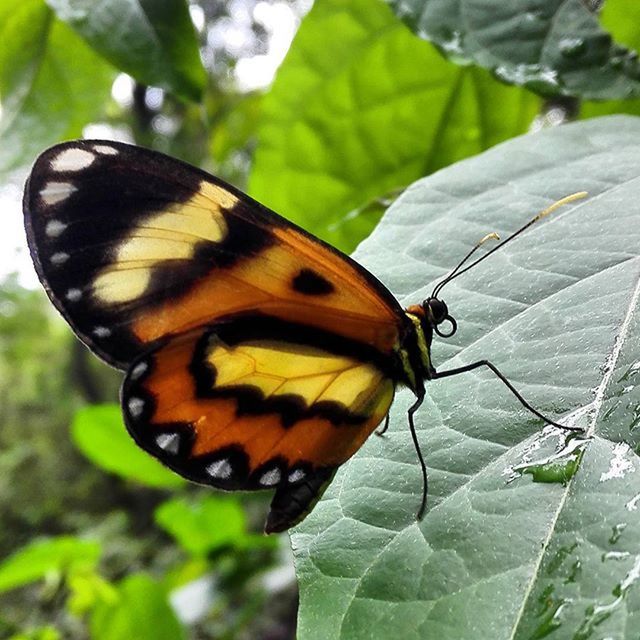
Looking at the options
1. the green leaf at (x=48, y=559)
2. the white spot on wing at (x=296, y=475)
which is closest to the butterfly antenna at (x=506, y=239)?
the white spot on wing at (x=296, y=475)

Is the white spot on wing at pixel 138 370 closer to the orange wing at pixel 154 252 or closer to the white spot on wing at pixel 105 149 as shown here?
the orange wing at pixel 154 252

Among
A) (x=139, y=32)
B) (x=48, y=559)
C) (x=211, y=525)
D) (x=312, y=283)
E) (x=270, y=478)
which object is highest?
(x=139, y=32)

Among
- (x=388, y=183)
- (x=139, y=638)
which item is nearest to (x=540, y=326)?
(x=388, y=183)

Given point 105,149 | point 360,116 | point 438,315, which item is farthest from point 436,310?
point 360,116

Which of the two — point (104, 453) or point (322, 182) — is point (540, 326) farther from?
point (104, 453)

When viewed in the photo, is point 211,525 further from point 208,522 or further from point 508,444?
point 508,444
